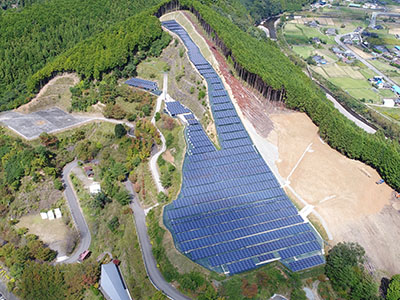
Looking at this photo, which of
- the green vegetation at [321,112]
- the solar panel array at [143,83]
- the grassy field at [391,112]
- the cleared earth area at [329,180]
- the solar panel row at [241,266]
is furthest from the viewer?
the grassy field at [391,112]

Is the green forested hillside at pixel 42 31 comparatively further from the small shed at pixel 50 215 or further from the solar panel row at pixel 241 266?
the solar panel row at pixel 241 266

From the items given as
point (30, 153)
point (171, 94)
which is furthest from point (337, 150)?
point (30, 153)

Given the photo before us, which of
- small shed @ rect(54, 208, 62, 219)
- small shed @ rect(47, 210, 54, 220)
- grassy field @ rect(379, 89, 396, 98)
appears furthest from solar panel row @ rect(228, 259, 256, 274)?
grassy field @ rect(379, 89, 396, 98)

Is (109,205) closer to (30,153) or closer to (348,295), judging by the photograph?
(30,153)

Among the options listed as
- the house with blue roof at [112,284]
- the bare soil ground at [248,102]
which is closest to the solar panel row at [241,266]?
the house with blue roof at [112,284]

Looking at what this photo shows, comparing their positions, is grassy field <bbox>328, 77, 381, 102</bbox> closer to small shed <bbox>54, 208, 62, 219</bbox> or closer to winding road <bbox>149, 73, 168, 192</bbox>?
winding road <bbox>149, 73, 168, 192</bbox>
